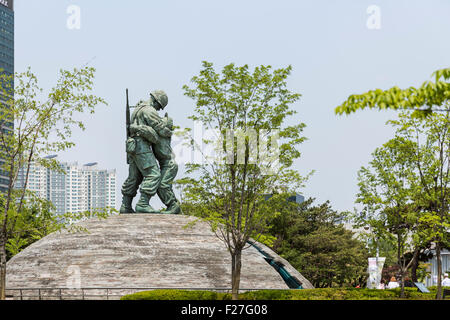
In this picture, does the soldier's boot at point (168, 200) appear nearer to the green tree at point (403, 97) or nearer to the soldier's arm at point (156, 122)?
the soldier's arm at point (156, 122)

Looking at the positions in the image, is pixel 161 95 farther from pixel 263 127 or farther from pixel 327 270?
pixel 327 270

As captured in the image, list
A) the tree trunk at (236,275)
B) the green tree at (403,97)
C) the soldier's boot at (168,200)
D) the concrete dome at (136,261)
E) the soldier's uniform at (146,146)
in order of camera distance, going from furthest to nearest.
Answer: the soldier's boot at (168,200) < the soldier's uniform at (146,146) < the concrete dome at (136,261) < the tree trunk at (236,275) < the green tree at (403,97)

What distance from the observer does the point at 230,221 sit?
25.1 metres

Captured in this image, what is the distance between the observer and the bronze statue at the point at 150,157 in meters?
33.1

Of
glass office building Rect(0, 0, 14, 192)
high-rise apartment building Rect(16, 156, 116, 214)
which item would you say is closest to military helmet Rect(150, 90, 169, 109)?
high-rise apartment building Rect(16, 156, 116, 214)

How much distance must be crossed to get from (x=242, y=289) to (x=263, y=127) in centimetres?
689

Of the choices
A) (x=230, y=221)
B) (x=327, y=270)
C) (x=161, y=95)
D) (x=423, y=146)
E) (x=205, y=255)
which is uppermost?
(x=161, y=95)

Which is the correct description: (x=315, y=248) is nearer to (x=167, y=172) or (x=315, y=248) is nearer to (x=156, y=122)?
(x=167, y=172)

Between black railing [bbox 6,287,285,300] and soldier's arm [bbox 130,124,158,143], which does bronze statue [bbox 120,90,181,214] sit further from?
black railing [bbox 6,287,285,300]

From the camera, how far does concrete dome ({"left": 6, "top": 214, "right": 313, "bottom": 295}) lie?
26859 mm

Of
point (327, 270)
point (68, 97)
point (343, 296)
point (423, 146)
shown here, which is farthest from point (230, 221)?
point (327, 270)

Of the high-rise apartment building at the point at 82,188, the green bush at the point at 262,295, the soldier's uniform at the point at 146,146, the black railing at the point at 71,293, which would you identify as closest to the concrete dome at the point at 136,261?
the black railing at the point at 71,293

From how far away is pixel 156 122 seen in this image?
33.0 m

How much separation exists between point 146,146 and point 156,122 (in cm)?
147
